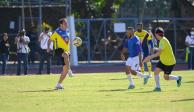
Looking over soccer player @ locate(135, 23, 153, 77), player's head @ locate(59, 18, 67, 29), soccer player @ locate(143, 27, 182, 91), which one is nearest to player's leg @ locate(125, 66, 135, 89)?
soccer player @ locate(143, 27, 182, 91)

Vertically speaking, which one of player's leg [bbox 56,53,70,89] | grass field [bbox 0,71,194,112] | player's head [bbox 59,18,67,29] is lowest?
grass field [bbox 0,71,194,112]

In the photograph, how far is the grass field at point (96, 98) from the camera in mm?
15023

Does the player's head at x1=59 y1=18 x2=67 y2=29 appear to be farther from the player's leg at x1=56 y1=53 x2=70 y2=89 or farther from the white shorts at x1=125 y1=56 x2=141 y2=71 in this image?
the white shorts at x1=125 y1=56 x2=141 y2=71

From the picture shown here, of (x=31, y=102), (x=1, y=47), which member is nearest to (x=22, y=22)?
(x=1, y=47)

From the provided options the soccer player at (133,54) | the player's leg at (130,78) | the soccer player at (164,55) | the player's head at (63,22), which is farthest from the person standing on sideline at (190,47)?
the soccer player at (164,55)

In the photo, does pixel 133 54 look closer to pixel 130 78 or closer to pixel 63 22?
pixel 130 78

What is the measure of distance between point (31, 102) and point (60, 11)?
27525 millimetres

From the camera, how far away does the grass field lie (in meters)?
15.0

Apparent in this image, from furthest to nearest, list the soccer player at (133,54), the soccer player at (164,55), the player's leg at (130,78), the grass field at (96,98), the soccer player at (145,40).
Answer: the soccer player at (145,40)
the soccer player at (133,54)
the player's leg at (130,78)
the soccer player at (164,55)
the grass field at (96,98)

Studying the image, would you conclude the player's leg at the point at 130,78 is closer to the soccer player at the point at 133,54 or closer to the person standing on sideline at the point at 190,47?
the soccer player at the point at 133,54

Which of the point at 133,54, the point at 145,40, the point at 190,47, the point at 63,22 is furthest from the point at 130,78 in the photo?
the point at 190,47

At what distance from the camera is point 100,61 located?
4181 centimetres

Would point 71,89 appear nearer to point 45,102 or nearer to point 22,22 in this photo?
point 45,102

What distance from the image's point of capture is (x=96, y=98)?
17391mm
